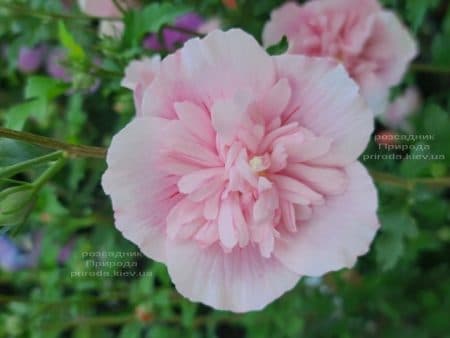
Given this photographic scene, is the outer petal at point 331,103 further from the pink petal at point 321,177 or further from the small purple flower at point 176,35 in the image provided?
the small purple flower at point 176,35

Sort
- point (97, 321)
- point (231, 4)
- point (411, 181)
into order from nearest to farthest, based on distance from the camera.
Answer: point (411, 181)
point (231, 4)
point (97, 321)

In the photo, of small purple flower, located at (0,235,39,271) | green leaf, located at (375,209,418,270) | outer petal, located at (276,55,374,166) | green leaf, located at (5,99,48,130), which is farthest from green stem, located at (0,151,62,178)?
small purple flower, located at (0,235,39,271)

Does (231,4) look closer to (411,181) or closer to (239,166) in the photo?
(411,181)

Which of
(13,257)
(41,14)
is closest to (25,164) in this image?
(41,14)

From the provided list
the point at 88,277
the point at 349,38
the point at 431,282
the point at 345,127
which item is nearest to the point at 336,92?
the point at 345,127

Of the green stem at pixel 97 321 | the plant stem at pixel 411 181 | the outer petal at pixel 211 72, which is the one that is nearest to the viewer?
the outer petal at pixel 211 72

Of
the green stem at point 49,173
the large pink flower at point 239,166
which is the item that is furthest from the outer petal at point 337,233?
the green stem at point 49,173
